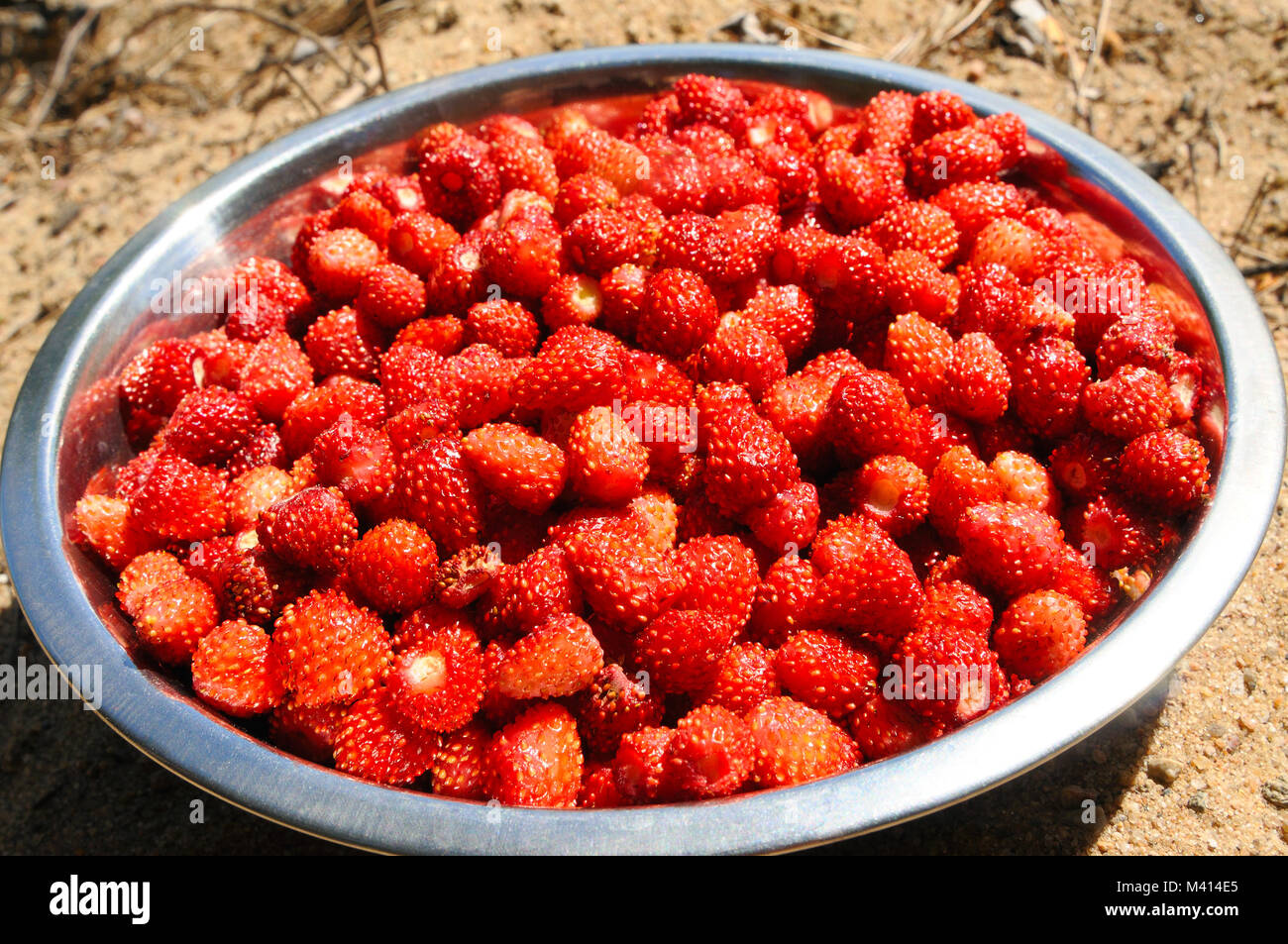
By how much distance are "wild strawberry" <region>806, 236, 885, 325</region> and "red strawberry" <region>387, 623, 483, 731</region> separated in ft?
3.41

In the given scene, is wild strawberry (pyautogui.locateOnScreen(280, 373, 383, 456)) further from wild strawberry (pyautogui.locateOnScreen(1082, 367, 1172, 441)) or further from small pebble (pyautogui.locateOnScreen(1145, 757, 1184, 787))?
small pebble (pyautogui.locateOnScreen(1145, 757, 1184, 787))

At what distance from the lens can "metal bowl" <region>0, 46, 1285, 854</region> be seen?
1.31 m

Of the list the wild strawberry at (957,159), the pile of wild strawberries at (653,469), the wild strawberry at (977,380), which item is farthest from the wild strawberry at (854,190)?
the wild strawberry at (977,380)

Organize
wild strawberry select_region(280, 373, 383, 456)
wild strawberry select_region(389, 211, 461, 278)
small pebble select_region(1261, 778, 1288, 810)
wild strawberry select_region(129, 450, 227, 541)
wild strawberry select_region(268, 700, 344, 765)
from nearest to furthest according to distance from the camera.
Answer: wild strawberry select_region(268, 700, 344, 765) → wild strawberry select_region(129, 450, 227, 541) → wild strawberry select_region(280, 373, 383, 456) → small pebble select_region(1261, 778, 1288, 810) → wild strawberry select_region(389, 211, 461, 278)

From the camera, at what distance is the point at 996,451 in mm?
1821

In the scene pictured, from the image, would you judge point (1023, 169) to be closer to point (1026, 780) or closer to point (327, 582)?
point (1026, 780)

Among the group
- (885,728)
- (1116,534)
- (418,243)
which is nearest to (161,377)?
(418,243)

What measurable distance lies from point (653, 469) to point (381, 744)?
67cm

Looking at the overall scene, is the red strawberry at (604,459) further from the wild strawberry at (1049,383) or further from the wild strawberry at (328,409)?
the wild strawberry at (1049,383)

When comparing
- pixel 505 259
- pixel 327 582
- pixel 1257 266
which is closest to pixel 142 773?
pixel 327 582

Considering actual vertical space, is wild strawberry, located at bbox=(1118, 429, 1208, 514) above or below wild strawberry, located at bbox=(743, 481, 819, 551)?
above

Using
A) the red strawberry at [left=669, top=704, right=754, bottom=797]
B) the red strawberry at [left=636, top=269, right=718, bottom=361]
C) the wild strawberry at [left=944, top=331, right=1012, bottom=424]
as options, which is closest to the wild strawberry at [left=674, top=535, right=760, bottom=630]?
the red strawberry at [left=669, top=704, right=754, bottom=797]

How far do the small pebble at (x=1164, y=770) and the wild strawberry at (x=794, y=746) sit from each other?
3.26 feet
